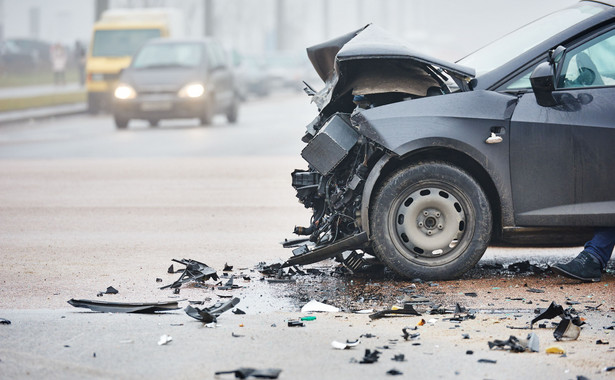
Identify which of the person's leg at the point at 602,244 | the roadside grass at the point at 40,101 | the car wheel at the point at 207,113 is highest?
the person's leg at the point at 602,244

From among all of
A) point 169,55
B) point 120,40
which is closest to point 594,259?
point 169,55

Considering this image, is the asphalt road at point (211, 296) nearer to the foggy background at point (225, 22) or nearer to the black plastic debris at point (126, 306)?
the black plastic debris at point (126, 306)

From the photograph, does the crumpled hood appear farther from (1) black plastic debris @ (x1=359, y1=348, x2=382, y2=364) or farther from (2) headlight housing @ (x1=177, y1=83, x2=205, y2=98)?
(2) headlight housing @ (x1=177, y1=83, x2=205, y2=98)

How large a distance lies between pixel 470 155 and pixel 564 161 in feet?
2.06

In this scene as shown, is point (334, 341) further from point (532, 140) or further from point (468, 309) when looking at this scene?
point (532, 140)

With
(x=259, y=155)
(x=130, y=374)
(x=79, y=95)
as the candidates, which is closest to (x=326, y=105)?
(x=130, y=374)

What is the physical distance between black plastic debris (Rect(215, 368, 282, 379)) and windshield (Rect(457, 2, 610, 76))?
3.37 m

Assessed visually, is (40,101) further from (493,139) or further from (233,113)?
(493,139)

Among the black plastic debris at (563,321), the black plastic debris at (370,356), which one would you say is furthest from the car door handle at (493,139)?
the black plastic debris at (370,356)

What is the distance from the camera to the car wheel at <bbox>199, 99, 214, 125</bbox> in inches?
967

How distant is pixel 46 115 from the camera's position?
29.7m

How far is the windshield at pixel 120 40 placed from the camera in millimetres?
30875

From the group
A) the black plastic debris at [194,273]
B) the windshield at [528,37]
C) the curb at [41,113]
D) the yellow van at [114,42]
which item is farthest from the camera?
the yellow van at [114,42]

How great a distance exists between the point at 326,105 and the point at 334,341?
242 cm
